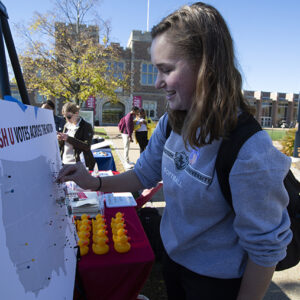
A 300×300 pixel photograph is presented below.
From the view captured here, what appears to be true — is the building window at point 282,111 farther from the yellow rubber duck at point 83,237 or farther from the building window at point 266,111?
the yellow rubber duck at point 83,237

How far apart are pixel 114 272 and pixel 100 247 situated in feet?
0.54

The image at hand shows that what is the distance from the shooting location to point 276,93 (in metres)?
42.0

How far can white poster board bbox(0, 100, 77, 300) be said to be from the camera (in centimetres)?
58

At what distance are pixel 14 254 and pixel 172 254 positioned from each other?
2.03 ft

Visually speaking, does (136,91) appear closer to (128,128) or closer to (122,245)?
(128,128)

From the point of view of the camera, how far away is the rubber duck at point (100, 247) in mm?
1430

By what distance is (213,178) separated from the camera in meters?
0.78

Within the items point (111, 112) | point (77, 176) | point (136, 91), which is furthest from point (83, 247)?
point (111, 112)

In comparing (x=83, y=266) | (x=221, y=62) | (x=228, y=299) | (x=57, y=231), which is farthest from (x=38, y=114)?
(x=228, y=299)

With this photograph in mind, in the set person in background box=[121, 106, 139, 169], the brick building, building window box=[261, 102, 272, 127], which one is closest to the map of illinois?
person in background box=[121, 106, 139, 169]

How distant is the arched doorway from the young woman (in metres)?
27.7

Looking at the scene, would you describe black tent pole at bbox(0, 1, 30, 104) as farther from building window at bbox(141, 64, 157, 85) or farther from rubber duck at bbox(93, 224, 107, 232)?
building window at bbox(141, 64, 157, 85)

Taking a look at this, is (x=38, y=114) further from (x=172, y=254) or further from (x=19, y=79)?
(x=172, y=254)

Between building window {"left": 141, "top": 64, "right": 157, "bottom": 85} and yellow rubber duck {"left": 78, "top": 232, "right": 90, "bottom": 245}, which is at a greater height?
building window {"left": 141, "top": 64, "right": 157, "bottom": 85}
